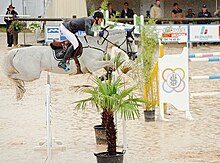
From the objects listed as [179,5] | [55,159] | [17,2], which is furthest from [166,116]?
[17,2]

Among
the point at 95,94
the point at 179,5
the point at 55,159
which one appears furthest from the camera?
the point at 179,5

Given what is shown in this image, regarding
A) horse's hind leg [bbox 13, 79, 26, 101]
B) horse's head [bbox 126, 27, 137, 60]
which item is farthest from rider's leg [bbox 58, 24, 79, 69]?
horse's head [bbox 126, 27, 137, 60]

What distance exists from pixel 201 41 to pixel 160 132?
1439cm

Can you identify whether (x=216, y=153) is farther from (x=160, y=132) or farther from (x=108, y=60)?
(x=108, y=60)

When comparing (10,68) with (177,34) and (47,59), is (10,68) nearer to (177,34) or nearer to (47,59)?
(47,59)

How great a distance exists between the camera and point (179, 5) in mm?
31703

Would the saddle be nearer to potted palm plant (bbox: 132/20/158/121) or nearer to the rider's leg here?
the rider's leg

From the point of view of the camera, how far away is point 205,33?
82.0 feet

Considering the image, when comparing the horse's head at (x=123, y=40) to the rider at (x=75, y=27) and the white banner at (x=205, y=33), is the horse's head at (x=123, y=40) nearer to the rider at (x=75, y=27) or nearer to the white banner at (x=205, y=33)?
the rider at (x=75, y=27)

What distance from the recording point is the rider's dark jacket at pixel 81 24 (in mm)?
11113

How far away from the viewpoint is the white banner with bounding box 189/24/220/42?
2459 cm

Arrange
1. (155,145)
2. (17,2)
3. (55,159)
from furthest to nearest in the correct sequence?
1. (17,2)
2. (155,145)
3. (55,159)

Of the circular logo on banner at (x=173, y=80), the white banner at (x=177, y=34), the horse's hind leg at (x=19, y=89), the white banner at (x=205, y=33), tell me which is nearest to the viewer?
the horse's hind leg at (x=19, y=89)

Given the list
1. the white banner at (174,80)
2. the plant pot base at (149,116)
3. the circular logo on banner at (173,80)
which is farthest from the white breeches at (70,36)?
the plant pot base at (149,116)
